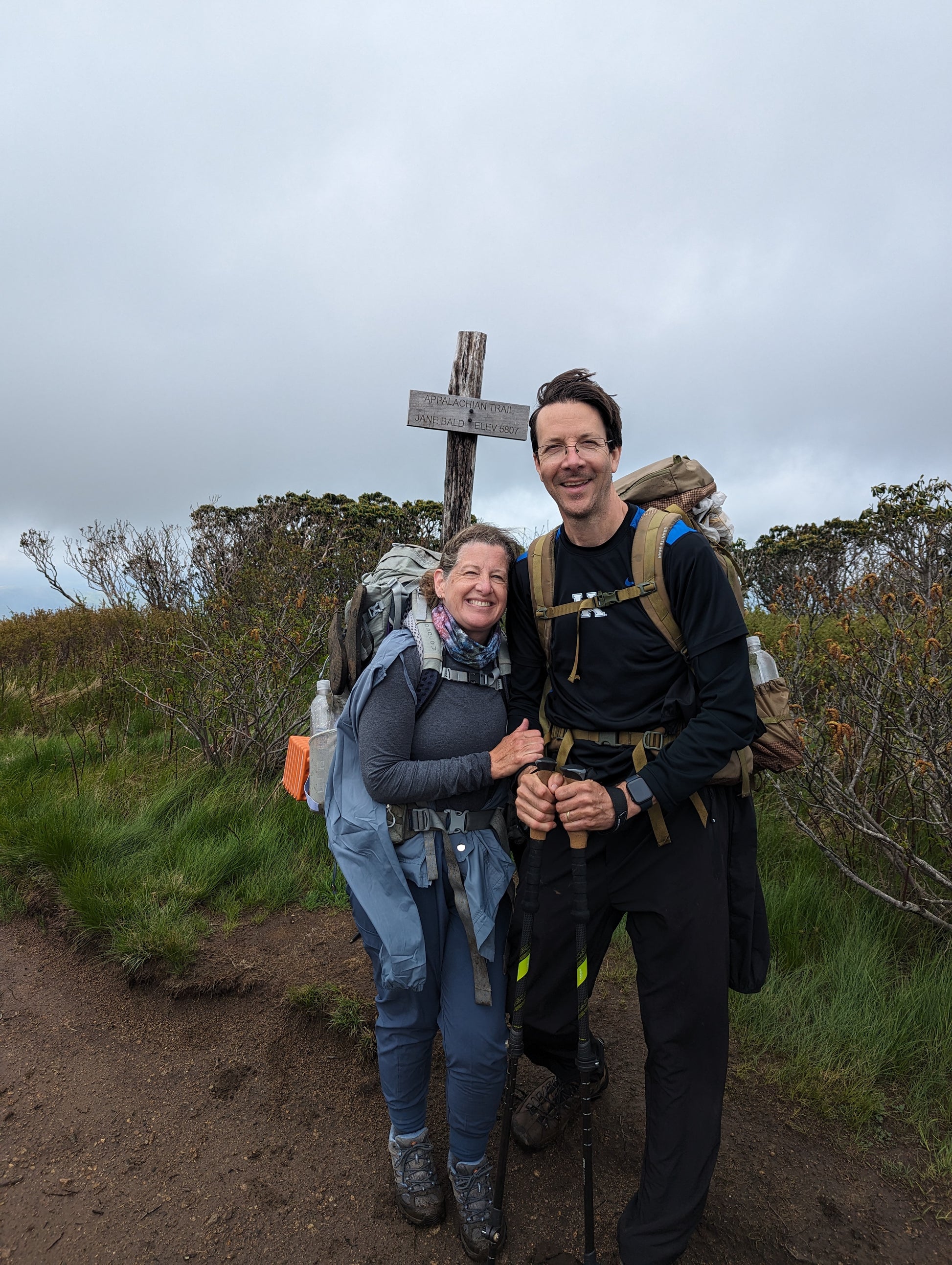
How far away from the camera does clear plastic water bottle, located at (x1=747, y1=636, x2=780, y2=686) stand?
2.34 meters

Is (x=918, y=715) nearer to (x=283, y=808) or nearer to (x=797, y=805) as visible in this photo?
(x=797, y=805)

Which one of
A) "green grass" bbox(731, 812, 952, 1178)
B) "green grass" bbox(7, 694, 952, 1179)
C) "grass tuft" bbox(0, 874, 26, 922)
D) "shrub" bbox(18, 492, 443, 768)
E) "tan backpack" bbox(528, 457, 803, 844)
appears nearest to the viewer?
"tan backpack" bbox(528, 457, 803, 844)

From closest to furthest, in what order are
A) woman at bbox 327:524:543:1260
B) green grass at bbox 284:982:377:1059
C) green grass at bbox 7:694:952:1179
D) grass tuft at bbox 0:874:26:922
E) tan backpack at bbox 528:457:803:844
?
tan backpack at bbox 528:457:803:844 < woman at bbox 327:524:543:1260 < green grass at bbox 7:694:952:1179 < green grass at bbox 284:982:377:1059 < grass tuft at bbox 0:874:26:922

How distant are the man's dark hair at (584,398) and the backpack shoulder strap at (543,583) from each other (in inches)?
12.5

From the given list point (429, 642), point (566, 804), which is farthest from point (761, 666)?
point (429, 642)

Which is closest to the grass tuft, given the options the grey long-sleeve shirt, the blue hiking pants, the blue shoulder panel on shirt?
the blue hiking pants

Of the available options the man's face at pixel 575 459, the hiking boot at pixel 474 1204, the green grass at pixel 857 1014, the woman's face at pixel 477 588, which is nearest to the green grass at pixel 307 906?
the green grass at pixel 857 1014

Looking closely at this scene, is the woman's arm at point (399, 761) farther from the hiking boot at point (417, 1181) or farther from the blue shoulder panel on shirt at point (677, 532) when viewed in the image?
the hiking boot at point (417, 1181)

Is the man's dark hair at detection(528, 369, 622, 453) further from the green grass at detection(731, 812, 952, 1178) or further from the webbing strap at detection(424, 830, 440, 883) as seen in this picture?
the green grass at detection(731, 812, 952, 1178)

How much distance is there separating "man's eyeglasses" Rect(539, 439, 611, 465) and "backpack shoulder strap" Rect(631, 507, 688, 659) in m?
0.28

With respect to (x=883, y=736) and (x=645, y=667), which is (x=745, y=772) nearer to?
(x=645, y=667)

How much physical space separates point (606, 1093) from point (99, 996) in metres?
2.42

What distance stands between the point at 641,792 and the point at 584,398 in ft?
3.88

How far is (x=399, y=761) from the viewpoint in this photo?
7.38 ft
